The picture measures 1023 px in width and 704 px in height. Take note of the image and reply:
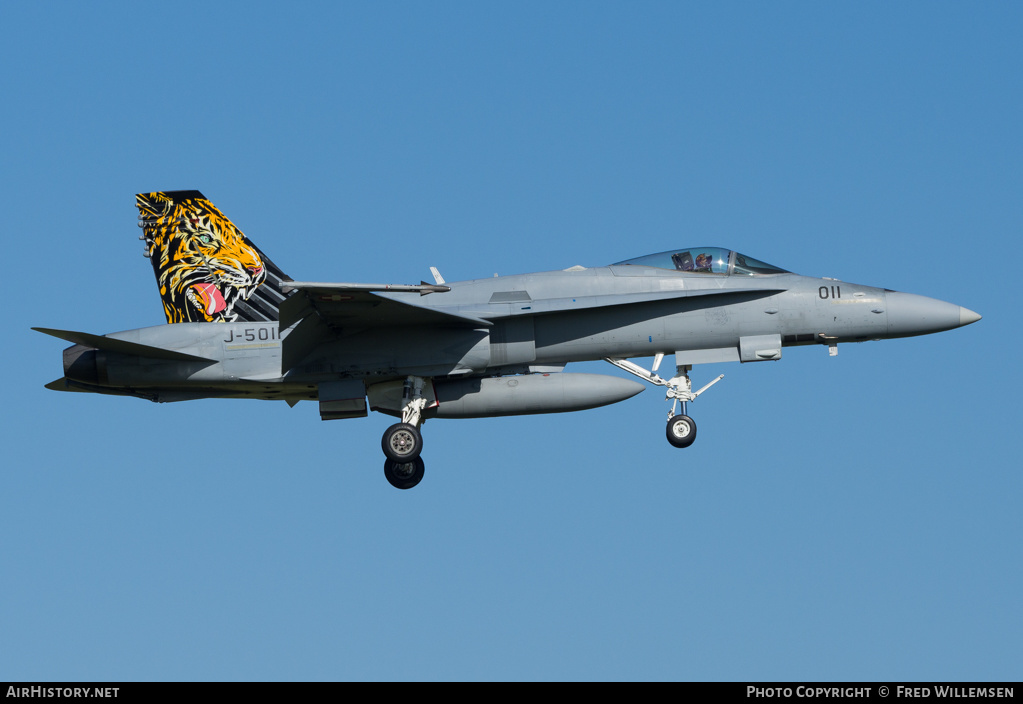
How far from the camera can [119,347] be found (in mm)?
18969

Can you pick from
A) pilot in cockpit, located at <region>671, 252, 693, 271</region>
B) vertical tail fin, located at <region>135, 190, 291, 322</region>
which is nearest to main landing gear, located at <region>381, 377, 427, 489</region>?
vertical tail fin, located at <region>135, 190, 291, 322</region>

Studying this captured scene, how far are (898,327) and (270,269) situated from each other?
1029cm

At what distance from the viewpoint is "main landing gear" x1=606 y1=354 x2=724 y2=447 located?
63.1 ft

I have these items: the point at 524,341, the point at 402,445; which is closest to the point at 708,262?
the point at 524,341

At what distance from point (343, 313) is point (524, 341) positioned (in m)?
2.84

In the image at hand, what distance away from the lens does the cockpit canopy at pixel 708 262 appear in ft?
64.5

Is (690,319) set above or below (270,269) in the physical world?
below

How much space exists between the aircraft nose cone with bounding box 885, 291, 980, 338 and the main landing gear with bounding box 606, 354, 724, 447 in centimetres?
279

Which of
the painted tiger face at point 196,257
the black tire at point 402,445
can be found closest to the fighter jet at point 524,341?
the black tire at point 402,445

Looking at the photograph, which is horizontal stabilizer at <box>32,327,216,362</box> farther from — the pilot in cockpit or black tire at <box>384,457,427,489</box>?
the pilot in cockpit

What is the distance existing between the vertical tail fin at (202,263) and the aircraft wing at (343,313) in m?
2.21
